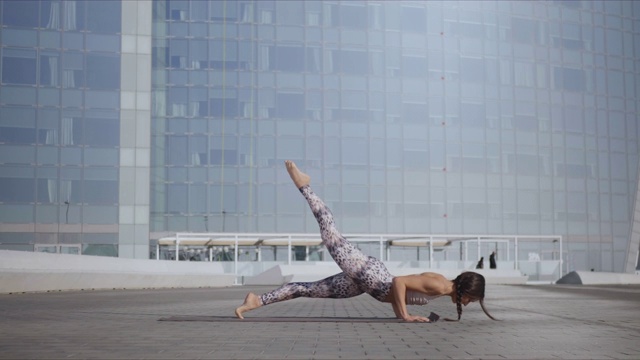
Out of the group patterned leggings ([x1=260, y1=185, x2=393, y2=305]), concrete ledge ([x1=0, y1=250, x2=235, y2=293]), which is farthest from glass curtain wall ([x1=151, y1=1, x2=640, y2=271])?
patterned leggings ([x1=260, y1=185, x2=393, y2=305])

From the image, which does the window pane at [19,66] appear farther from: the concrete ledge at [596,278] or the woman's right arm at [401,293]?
the woman's right arm at [401,293]

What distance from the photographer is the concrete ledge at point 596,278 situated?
4753 centimetres

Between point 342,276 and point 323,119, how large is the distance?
4778 cm

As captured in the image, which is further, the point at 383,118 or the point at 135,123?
the point at 383,118

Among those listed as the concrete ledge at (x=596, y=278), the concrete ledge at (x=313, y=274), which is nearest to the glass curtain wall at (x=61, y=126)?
the concrete ledge at (x=313, y=274)

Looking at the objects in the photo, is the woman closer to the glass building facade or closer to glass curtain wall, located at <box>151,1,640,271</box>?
the glass building facade

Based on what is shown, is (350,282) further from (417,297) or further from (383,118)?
(383,118)

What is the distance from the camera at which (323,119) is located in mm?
59844

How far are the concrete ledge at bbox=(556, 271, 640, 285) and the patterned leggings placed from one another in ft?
122

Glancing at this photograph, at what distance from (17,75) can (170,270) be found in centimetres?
1961

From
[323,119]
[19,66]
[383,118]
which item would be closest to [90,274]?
[19,66]

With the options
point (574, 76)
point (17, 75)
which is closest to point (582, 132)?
point (574, 76)

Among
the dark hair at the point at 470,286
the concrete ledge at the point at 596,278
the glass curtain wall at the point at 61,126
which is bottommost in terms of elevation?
the concrete ledge at the point at 596,278

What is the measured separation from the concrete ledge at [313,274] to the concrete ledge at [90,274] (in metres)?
4.26
